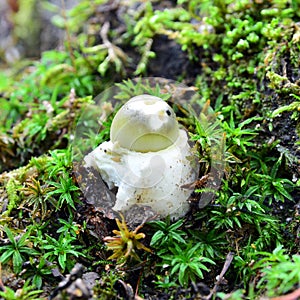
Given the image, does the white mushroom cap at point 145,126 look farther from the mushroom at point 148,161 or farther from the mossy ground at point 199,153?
the mossy ground at point 199,153

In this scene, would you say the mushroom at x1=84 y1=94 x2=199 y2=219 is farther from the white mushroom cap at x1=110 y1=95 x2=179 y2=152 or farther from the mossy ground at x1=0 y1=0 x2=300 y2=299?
the mossy ground at x1=0 y1=0 x2=300 y2=299

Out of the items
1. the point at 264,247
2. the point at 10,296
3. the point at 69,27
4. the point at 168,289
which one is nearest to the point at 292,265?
the point at 264,247

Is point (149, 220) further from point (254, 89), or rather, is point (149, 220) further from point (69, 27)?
point (69, 27)

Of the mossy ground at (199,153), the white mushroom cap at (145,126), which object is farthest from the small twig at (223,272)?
the white mushroom cap at (145,126)

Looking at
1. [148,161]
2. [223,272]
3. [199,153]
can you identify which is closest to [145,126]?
[148,161]

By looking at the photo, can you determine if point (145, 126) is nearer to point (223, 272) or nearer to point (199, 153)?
point (199, 153)

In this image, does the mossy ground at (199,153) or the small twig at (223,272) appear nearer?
the small twig at (223,272)
